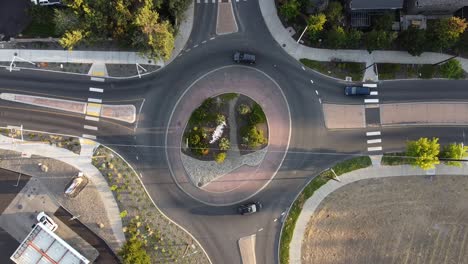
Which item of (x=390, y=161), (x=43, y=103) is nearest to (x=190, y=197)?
(x=43, y=103)

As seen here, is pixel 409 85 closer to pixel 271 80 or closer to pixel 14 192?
pixel 271 80

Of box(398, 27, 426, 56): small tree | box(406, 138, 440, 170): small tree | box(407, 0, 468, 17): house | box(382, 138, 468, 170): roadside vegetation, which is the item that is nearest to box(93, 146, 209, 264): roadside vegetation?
box(382, 138, 468, 170): roadside vegetation

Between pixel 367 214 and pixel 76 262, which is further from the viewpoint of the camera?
pixel 367 214

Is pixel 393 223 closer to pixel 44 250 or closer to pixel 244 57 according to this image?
pixel 244 57

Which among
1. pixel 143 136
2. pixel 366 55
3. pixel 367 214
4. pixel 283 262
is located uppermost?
pixel 366 55

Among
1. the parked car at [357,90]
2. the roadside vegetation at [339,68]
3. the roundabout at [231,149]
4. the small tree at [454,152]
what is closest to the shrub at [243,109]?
the roundabout at [231,149]

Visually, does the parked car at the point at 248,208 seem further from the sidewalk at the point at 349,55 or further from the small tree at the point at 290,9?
the small tree at the point at 290,9
